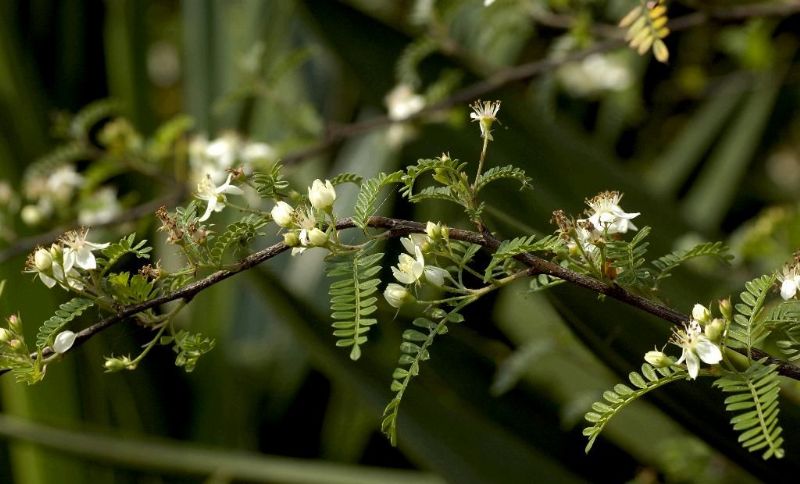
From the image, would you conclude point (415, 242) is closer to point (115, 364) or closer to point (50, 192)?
point (115, 364)

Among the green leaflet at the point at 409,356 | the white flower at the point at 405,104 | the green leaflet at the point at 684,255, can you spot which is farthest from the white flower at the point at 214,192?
the white flower at the point at 405,104

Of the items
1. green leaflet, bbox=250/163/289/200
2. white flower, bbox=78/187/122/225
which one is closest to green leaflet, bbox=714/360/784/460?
green leaflet, bbox=250/163/289/200

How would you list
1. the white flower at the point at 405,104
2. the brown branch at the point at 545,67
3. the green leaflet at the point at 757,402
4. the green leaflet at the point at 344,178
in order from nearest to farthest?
the green leaflet at the point at 757,402 → the green leaflet at the point at 344,178 → the brown branch at the point at 545,67 → the white flower at the point at 405,104

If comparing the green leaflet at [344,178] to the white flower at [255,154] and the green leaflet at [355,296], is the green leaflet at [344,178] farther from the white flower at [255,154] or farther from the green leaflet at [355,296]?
the white flower at [255,154]

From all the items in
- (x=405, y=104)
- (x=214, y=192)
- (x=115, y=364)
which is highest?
(x=405, y=104)

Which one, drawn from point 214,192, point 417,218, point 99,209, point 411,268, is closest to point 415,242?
point 411,268

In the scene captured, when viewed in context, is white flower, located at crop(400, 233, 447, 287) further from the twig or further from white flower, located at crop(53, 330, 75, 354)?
the twig
